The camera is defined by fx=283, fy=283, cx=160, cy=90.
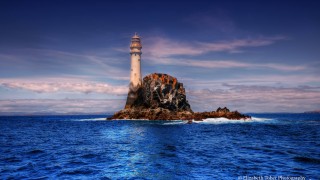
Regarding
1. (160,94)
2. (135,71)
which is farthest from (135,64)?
(160,94)

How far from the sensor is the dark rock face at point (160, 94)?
9531 centimetres

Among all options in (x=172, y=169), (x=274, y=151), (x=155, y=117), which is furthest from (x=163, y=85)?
(x=172, y=169)

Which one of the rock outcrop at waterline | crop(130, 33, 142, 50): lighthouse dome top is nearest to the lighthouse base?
the rock outcrop at waterline

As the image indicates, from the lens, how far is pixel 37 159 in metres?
23.0

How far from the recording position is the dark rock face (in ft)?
313

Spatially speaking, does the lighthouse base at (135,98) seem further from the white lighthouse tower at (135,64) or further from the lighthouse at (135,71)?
the white lighthouse tower at (135,64)

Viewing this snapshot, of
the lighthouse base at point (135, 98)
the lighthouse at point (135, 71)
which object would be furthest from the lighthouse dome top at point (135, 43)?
the lighthouse base at point (135, 98)

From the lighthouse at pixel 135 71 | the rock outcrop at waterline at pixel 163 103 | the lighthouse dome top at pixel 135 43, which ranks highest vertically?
the lighthouse dome top at pixel 135 43

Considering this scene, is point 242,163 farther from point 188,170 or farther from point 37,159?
point 37,159

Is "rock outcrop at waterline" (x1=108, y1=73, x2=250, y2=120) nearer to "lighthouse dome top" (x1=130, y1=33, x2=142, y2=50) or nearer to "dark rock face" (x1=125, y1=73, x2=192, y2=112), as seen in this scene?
"dark rock face" (x1=125, y1=73, x2=192, y2=112)

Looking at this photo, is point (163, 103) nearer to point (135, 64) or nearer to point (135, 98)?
point (135, 98)

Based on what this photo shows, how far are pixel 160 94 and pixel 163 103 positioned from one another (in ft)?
10.5

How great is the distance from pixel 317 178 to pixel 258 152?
9268 mm

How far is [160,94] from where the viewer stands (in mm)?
95000
